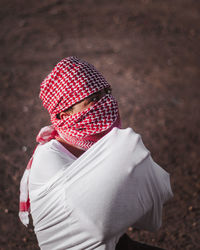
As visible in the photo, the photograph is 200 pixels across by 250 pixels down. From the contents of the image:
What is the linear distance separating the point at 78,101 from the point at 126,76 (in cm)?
446

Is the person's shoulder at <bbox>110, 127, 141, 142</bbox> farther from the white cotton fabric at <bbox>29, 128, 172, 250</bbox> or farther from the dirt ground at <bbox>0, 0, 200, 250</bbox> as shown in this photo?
the dirt ground at <bbox>0, 0, 200, 250</bbox>

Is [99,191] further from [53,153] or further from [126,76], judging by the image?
[126,76]

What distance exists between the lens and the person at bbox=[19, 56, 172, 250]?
1.91 m

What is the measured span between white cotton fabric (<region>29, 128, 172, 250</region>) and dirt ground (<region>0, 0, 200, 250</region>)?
1900mm

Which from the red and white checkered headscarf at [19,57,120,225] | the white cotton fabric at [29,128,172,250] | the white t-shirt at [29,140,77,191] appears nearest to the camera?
the white cotton fabric at [29,128,172,250]

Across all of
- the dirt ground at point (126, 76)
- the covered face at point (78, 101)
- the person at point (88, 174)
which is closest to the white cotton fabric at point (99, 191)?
the person at point (88, 174)

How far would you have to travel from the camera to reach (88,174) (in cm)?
193

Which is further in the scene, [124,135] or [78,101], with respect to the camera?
[78,101]

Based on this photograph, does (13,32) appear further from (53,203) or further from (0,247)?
(53,203)

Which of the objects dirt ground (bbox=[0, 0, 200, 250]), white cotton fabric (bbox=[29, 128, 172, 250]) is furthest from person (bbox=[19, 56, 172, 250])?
dirt ground (bbox=[0, 0, 200, 250])

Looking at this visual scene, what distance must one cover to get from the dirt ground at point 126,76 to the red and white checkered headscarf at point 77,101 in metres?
2.11

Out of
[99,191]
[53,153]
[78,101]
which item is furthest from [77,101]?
[99,191]

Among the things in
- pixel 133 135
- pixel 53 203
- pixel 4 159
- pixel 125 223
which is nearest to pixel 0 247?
pixel 4 159

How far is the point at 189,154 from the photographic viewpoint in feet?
15.9
